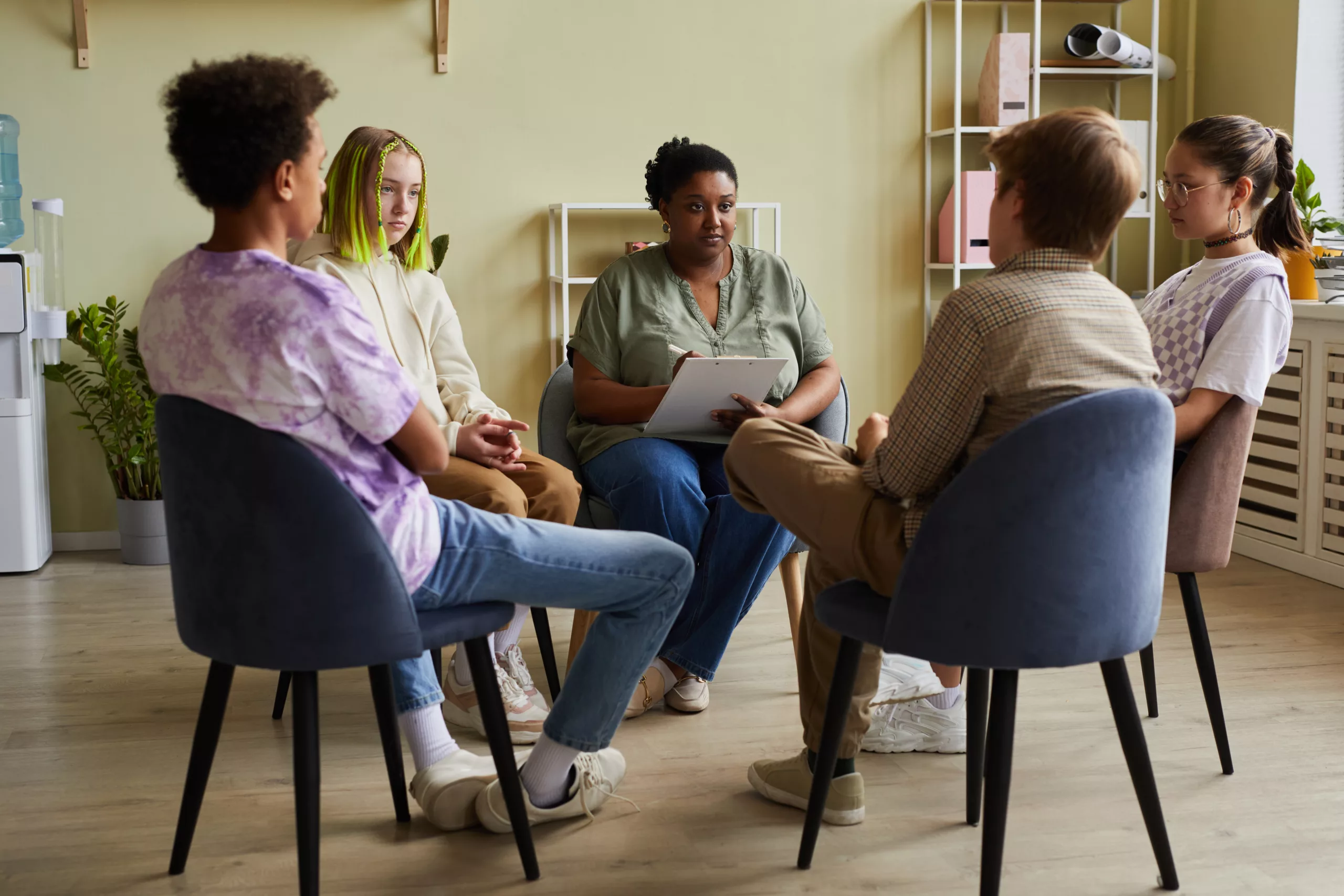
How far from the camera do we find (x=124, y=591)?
344 cm

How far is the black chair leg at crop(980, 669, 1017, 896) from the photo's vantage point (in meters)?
1.52

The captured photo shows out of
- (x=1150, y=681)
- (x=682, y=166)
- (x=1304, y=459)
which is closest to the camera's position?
(x=1150, y=681)

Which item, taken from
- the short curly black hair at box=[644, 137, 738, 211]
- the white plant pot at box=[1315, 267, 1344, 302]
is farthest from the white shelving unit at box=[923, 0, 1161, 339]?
the short curly black hair at box=[644, 137, 738, 211]

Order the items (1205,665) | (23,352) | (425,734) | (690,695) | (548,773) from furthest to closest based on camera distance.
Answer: (23,352), (690,695), (1205,665), (425,734), (548,773)

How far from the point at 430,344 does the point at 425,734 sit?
0.83 meters

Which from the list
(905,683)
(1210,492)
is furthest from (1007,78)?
(905,683)

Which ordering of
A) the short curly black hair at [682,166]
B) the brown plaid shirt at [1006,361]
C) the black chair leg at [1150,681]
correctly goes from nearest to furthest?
1. the brown plaid shirt at [1006,361]
2. the black chair leg at [1150,681]
3. the short curly black hair at [682,166]

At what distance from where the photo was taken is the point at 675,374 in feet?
8.21

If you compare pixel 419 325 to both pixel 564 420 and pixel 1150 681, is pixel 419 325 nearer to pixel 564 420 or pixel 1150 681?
pixel 564 420

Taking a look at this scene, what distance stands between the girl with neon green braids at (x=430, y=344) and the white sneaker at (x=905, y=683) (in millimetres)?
667

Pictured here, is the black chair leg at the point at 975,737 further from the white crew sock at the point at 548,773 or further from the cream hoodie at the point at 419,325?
the cream hoodie at the point at 419,325

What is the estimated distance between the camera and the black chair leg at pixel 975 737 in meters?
1.82

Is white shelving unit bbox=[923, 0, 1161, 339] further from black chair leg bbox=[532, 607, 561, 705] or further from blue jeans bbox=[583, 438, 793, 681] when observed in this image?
black chair leg bbox=[532, 607, 561, 705]

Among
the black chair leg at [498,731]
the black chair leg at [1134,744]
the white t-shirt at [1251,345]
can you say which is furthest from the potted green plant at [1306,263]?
the black chair leg at [498,731]
